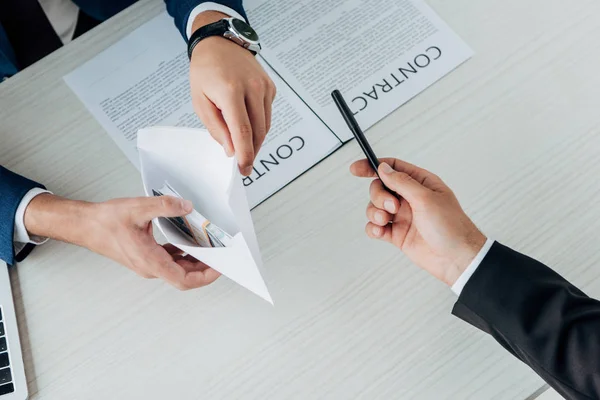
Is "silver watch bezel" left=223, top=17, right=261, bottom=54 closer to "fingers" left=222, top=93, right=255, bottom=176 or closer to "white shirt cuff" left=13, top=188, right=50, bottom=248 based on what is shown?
"fingers" left=222, top=93, right=255, bottom=176

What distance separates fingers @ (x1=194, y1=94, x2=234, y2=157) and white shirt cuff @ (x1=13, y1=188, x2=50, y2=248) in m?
0.26

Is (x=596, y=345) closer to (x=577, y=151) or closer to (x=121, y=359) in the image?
(x=577, y=151)

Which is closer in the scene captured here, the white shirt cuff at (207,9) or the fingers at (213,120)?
the fingers at (213,120)

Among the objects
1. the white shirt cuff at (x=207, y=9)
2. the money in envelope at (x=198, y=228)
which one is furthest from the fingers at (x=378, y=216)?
the white shirt cuff at (x=207, y=9)

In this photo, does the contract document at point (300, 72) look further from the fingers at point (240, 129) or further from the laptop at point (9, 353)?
the laptop at point (9, 353)

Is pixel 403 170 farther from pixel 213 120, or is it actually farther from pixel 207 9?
pixel 207 9

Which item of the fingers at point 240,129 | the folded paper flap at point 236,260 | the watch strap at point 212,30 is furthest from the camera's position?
the watch strap at point 212,30

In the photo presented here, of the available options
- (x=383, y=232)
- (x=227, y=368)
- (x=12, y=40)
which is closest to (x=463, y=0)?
(x=383, y=232)

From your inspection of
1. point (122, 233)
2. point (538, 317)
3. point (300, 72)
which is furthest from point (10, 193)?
point (538, 317)

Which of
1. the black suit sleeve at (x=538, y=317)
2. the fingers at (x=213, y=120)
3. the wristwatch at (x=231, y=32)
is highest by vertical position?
the wristwatch at (x=231, y=32)

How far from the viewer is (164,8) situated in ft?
2.94

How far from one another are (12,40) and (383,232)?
37.5 inches

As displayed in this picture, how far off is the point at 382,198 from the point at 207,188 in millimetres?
224

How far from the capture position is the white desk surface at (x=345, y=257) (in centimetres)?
70
